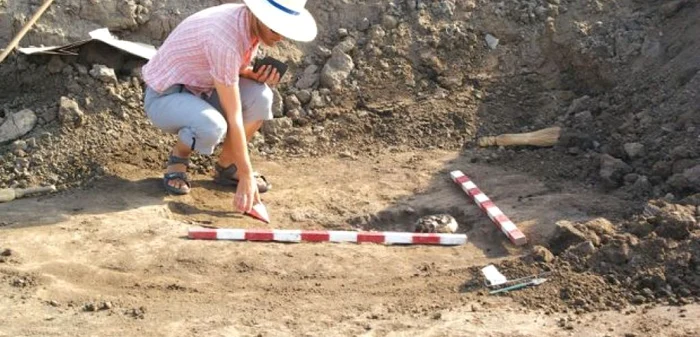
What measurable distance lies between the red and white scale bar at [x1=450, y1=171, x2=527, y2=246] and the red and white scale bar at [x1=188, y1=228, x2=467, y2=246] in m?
0.23

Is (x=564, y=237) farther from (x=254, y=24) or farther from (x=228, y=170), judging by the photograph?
(x=228, y=170)

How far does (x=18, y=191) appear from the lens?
220 inches

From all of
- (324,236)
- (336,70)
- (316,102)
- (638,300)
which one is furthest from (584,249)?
(336,70)

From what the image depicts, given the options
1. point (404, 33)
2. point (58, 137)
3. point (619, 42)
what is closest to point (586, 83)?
point (619, 42)

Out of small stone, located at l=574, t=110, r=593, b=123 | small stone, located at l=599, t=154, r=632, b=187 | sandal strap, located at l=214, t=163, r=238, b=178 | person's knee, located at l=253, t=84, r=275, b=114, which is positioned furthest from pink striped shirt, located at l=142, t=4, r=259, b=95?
small stone, located at l=574, t=110, r=593, b=123

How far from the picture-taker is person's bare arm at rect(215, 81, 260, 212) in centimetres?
494

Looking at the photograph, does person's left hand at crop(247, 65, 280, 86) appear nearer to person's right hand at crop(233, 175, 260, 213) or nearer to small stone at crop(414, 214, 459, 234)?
person's right hand at crop(233, 175, 260, 213)

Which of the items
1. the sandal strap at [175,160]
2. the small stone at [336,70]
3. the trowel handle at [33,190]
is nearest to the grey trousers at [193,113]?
the sandal strap at [175,160]

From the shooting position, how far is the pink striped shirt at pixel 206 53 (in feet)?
16.0

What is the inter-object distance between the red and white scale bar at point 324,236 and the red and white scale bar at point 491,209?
0.23 metres

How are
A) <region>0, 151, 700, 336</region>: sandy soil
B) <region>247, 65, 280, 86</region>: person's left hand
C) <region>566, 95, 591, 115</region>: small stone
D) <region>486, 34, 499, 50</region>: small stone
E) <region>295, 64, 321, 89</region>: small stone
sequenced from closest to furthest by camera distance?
1. <region>0, 151, 700, 336</region>: sandy soil
2. <region>247, 65, 280, 86</region>: person's left hand
3. <region>566, 95, 591, 115</region>: small stone
4. <region>295, 64, 321, 89</region>: small stone
5. <region>486, 34, 499, 50</region>: small stone

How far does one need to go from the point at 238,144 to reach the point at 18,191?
150 centimetres

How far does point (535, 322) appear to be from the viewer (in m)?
4.13

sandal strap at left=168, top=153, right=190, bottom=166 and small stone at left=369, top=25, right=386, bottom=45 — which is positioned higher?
small stone at left=369, top=25, right=386, bottom=45
